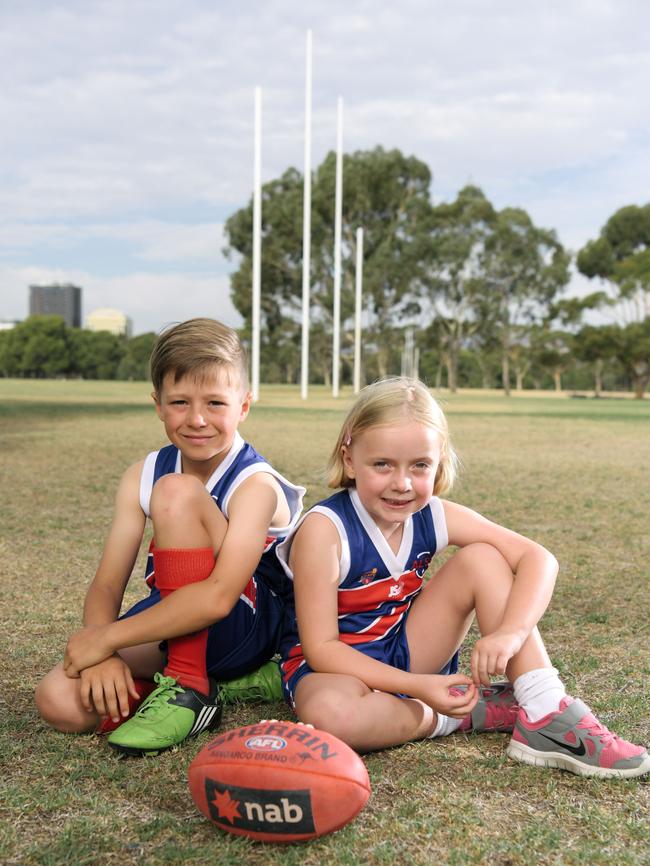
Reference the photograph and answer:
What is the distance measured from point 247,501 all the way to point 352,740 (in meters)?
0.62

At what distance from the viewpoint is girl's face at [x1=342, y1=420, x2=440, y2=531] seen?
2332 millimetres

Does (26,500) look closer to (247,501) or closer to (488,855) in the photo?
(247,501)

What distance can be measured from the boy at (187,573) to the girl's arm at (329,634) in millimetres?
134

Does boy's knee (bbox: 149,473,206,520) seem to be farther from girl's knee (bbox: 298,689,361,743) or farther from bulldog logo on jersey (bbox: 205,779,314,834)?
bulldog logo on jersey (bbox: 205,779,314,834)

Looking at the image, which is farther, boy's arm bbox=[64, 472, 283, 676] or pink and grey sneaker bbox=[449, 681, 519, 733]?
pink and grey sneaker bbox=[449, 681, 519, 733]

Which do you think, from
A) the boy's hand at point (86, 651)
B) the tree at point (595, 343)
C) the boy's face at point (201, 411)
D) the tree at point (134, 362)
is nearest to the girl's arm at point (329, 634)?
the boy's face at point (201, 411)

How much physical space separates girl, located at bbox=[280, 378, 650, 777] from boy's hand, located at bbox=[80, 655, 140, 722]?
0.41 meters

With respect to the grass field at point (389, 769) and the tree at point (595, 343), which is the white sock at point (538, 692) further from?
the tree at point (595, 343)

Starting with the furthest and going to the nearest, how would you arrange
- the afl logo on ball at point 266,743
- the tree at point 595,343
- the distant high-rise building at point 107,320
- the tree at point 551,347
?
1. the distant high-rise building at point 107,320
2. the tree at point 551,347
3. the tree at point 595,343
4. the afl logo on ball at point 266,743

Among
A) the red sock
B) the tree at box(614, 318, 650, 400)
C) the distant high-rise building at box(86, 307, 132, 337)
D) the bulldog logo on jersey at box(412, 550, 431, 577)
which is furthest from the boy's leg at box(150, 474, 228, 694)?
the distant high-rise building at box(86, 307, 132, 337)

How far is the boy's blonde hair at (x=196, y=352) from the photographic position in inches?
97.0

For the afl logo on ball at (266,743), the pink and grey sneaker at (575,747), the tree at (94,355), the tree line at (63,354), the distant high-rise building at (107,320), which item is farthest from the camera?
the distant high-rise building at (107,320)

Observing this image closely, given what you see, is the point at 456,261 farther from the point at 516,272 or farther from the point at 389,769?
the point at 389,769

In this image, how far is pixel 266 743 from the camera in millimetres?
1889
